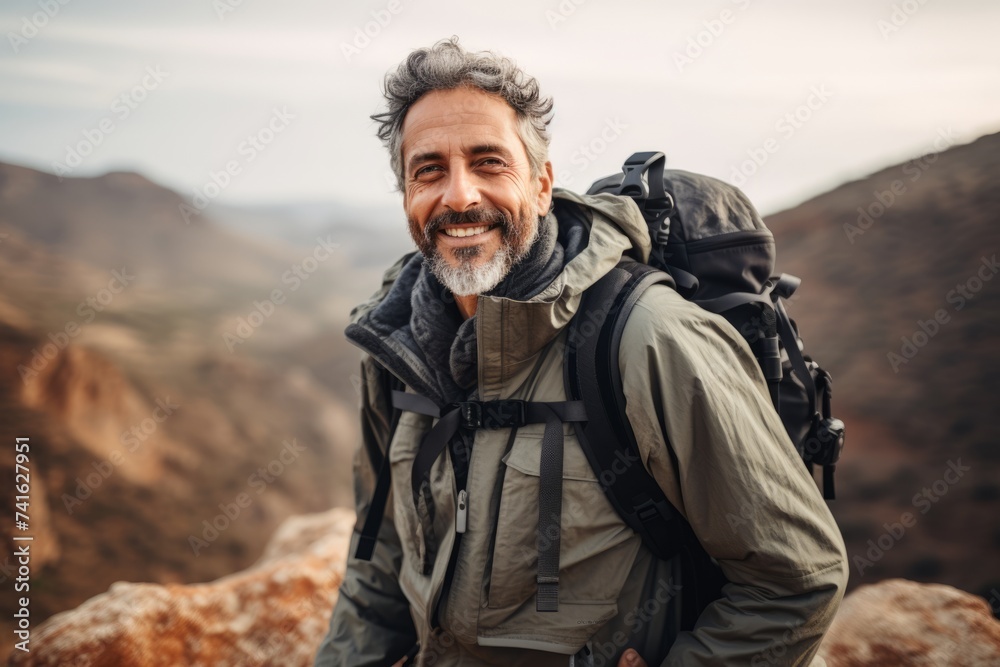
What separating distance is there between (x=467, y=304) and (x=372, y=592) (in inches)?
44.7

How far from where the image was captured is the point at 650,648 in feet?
5.90

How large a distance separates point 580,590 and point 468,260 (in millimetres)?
994

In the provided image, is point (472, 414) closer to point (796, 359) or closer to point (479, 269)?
point (479, 269)

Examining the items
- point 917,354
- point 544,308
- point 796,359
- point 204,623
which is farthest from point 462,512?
point 917,354

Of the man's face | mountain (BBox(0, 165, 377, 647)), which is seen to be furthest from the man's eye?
mountain (BBox(0, 165, 377, 647))

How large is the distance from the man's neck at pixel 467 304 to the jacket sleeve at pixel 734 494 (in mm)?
599

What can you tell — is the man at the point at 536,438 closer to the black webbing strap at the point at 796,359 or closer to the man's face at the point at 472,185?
the man's face at the point at 472,185

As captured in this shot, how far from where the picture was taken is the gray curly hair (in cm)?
202

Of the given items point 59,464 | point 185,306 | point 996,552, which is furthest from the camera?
point 185,306

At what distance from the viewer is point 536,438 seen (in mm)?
1812

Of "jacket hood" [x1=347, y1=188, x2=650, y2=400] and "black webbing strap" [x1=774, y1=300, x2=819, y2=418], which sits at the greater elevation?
"jacket hood" [x1=347, y1=188, x2=650, y2=400]

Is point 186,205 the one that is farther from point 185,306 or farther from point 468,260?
point 468,260

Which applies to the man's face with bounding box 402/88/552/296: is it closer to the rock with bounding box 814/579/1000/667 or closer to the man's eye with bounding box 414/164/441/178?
the man's eye with bounding box 414/164/441/178

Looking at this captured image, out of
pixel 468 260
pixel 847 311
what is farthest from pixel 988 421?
pixel 468 260
